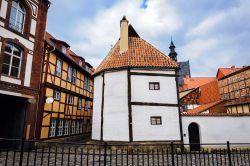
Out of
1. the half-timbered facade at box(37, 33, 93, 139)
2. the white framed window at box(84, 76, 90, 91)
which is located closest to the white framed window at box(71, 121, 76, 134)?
the half-timbered facade at box(37, 33, 93, 139)

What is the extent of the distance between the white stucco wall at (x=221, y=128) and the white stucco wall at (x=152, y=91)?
2.28 m

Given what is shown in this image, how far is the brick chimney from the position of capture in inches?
659

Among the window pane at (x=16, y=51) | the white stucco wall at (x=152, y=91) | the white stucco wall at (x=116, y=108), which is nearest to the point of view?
the window pane at (x=16, y=51)

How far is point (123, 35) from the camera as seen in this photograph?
660 inches

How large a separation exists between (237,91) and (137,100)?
17.3 metres

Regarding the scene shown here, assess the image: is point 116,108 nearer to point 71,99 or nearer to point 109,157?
point 109,157

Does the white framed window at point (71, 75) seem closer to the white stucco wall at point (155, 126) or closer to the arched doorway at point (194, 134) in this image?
the white stucco wall at point (155, 126)

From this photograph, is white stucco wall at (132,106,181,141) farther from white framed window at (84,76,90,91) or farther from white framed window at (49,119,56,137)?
white framed window at (84,76,90,91)

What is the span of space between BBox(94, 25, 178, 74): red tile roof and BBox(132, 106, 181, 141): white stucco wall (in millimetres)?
3461

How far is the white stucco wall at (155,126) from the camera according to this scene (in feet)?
46.0

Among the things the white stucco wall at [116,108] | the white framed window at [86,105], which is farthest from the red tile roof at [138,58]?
the white framed window at [86,105]

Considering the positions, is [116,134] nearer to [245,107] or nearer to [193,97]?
[245,107]

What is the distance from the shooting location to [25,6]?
13211 mm

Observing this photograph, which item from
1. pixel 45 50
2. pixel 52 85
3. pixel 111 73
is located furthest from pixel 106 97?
pixel 45 50
